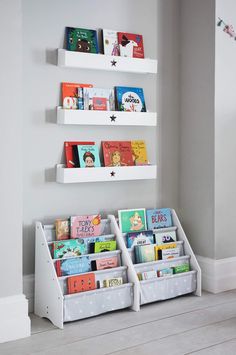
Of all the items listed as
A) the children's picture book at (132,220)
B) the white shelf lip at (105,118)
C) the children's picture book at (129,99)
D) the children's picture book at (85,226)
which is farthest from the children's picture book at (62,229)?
the children's picture book at (129,99)

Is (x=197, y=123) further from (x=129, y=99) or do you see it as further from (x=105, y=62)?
(x=105, y=62)

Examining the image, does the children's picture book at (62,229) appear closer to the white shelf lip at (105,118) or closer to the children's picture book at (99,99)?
the white shelf lip at (105,118)

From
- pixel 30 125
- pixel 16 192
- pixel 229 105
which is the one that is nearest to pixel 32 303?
pixel 16 192

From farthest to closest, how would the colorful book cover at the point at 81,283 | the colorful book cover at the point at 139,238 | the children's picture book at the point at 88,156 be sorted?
the colorful book cover at the point at 139,238, the children's picture book at the point at 88,156, the colorful book cover at the point at 81,283

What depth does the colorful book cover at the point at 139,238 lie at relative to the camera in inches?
124

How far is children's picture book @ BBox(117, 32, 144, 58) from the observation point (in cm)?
317

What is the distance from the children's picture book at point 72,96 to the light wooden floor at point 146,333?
1.17 metres

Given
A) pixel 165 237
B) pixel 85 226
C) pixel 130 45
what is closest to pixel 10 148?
pixel 85 226

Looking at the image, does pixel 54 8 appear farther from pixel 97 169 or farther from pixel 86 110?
pixel 97 169

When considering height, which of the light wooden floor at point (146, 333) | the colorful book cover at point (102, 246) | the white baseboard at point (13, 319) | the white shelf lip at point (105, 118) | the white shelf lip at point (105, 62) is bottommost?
the light wooden floor at point (146, 333)

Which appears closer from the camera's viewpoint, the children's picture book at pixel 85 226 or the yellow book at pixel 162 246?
the children's picture book at pixel 85 226

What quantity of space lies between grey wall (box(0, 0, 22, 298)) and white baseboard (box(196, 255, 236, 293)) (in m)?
1.30

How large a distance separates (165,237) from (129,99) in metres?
0.88

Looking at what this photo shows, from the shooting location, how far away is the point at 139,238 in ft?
10.4
